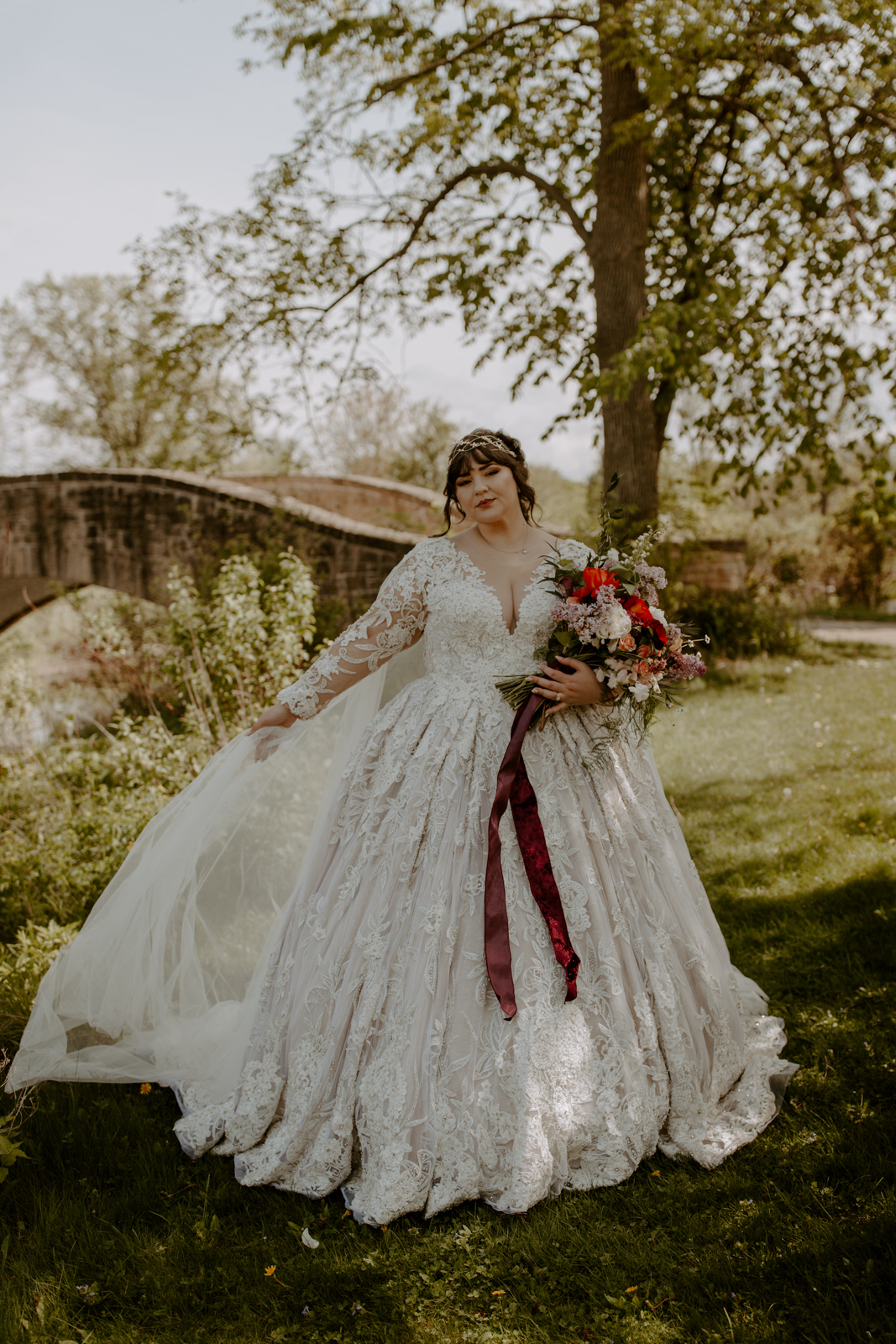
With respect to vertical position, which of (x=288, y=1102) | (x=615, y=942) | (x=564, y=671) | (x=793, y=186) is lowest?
(x=288, y=1102)

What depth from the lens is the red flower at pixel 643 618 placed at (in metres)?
3.02

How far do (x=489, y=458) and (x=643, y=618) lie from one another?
87cm

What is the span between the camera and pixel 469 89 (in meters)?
8.66

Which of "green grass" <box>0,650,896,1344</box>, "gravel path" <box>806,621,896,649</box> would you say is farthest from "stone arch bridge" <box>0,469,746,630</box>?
"green grass" <box>0,650,896,1344</box>

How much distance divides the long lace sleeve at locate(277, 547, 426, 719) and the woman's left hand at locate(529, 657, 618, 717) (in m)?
0.60

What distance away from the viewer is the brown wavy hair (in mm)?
3303

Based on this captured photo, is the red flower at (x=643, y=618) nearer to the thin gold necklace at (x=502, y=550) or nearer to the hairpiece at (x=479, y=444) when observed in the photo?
the thin gold necklace at (x=502, y=550)

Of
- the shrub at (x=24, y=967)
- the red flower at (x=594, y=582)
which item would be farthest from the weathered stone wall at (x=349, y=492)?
the red flower at (x=594, y=582)

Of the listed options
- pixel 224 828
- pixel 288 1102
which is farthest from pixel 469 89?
pixel 288 1102

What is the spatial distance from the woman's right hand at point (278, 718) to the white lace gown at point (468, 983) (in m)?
0.06

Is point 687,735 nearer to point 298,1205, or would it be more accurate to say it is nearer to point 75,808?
point 75,808

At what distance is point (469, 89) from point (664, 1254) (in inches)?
384

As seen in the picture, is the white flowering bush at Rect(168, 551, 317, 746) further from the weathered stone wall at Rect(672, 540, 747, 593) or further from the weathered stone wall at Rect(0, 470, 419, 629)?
the weathered stone wall at Rect(672, 540, 747, 593)

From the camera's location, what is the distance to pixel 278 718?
3439 mm
